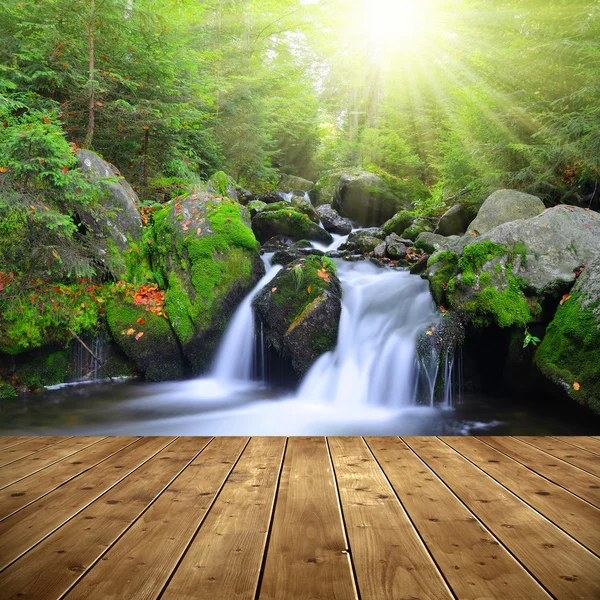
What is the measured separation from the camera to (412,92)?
54.1ft

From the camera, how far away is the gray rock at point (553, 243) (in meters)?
5.32

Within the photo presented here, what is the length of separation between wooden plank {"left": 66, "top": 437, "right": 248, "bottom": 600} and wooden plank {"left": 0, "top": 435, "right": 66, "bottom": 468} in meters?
1.06

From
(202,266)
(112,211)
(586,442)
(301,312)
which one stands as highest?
(112,211)

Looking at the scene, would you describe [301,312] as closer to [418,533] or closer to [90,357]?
[90,357]

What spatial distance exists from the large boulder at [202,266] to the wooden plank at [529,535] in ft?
15.1

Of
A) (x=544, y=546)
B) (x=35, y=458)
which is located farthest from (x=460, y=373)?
(x=35, y=458)

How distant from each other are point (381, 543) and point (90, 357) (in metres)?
5.77

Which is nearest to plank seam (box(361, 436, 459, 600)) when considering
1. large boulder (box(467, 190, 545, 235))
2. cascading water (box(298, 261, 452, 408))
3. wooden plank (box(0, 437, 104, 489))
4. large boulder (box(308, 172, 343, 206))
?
wooden plank (box(0, 437, 104, 489))

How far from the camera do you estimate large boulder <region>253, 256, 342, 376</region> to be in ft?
19.9

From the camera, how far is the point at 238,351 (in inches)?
257

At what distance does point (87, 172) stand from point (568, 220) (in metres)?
6.61

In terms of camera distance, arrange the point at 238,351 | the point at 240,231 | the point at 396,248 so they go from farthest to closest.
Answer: the point at 396,248 < the point at 240,231 < the point at 238,351

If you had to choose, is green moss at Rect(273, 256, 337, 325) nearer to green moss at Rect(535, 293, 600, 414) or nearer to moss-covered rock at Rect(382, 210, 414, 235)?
green moss at Rect(535, 293, 600, 414)

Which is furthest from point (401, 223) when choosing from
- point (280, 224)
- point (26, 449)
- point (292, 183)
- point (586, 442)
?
point (26, 449)
